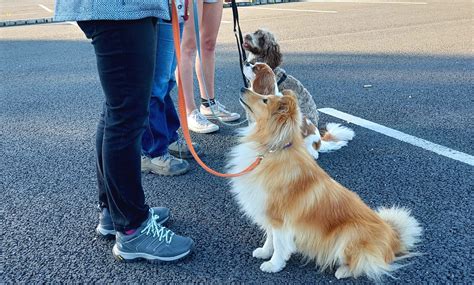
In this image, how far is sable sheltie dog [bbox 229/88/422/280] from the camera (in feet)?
7.53

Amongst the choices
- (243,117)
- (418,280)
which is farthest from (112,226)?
(243,117)

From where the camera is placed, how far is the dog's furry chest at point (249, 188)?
2.48 metres

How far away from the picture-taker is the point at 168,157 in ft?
11.8

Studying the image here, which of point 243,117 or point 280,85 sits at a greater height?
point 280,85

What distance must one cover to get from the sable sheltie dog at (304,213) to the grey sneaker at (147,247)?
465 millimetres

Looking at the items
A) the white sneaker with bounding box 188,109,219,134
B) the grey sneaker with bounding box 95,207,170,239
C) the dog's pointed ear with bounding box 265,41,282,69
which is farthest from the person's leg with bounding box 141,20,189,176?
the dog's pointed ear with bounding box 265,41,282,69

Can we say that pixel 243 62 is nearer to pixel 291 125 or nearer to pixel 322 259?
pixel 291 125

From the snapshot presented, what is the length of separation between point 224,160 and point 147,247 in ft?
4.83

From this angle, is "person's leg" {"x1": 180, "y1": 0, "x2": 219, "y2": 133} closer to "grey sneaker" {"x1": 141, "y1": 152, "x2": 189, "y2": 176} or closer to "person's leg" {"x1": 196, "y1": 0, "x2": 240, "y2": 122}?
"person's leg" {"x1": 196, "y1": 0, "x2": 240, "y2": 122}

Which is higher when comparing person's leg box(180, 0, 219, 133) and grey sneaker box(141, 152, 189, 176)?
person's leg box(180, 0, 219, 133)

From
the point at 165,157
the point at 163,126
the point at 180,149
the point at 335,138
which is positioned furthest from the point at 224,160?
the point at 335,138

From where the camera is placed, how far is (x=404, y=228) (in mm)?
2510

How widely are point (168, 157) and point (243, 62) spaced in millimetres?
1320

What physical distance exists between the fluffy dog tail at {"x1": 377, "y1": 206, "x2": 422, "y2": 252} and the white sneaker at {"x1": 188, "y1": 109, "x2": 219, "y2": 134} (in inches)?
85.3
